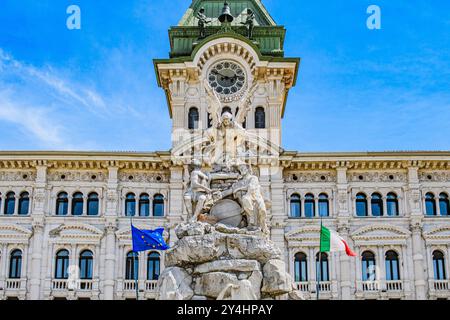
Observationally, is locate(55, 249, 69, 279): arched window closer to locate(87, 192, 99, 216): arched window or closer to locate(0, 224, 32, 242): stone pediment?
locate(0, 224, 32, 242): stone pediment

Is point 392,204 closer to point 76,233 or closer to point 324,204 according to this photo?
point 324,204

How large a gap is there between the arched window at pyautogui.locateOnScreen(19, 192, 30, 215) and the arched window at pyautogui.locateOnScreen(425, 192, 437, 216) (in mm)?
26172

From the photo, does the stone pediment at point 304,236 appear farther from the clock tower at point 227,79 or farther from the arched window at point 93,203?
the arched window at point 93,203

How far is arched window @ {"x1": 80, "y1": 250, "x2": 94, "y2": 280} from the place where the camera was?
48.5 m

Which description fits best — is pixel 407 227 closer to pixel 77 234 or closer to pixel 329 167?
pixel 329 167

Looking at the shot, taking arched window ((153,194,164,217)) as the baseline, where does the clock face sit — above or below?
above

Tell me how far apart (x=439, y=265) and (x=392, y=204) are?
4.89 meters

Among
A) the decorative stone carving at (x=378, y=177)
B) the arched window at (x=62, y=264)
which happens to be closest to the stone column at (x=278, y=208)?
the decorative stone carving at (x=378, y=177)

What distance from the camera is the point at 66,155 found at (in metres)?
49.4

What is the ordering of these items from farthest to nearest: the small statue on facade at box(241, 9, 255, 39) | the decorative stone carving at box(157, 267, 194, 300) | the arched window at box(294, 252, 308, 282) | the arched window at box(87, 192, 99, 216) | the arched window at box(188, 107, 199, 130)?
the small statue on facade at box(241, 9, 255, 39) < the arched window at box(188, 107, 199, 130) < the arched window at box(87, 192, 99, 216) < the arched window at box(294, 252, 308, 282) < the decorative stone carving at box(157, 267, 194, 300)

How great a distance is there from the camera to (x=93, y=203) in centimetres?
5012

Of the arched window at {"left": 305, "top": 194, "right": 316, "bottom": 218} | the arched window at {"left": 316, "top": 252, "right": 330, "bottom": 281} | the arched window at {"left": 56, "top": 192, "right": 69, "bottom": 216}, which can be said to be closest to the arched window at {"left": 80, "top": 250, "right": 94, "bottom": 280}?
the arched window at {"left": 56, "top": 192, "right": 69, "bottom": 216}
